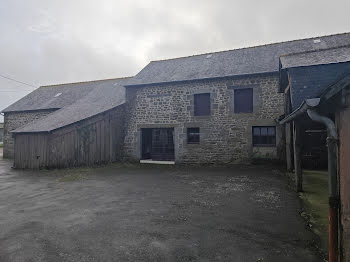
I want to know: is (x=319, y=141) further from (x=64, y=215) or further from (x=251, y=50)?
(x=64, y=215)

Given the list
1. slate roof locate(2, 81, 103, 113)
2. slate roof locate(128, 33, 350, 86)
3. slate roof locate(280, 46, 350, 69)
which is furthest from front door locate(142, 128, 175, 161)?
slate roof locate(280, 46, 350, 69)

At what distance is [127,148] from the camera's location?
575 inches

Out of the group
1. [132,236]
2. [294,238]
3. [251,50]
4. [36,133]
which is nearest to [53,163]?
[36,133]

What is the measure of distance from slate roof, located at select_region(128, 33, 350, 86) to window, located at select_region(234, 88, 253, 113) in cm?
100

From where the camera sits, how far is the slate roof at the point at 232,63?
12.3m

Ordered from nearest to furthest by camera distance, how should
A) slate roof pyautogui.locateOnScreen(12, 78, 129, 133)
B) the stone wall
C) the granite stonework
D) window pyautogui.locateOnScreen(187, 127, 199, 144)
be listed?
1. the granite stonework
2. slate roof pyautogui.locateOnScreen(12, 78, 129, 133)
3. window pyautogui.locateOnScreen(187, 127, 199, 144)
4. the stone wall

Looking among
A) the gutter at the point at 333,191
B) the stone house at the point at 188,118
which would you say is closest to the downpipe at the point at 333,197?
the gutter at the point at 333,191

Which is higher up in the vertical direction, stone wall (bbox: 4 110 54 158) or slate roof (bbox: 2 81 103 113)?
slate roof (bbox: 2 81 103 113)

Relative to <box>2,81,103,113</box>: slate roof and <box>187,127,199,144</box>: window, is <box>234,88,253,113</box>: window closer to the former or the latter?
<box>187,127,199,144</box>: window

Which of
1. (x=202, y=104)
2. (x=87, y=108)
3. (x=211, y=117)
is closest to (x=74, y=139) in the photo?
(x=87, y=108)

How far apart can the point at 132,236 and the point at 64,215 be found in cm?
209

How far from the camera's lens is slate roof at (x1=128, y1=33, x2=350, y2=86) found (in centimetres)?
1227

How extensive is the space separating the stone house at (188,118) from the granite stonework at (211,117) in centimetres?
5

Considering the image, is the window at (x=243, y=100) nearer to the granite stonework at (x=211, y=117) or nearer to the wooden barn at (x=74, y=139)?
the granite stonework at (x=211, y=117)
